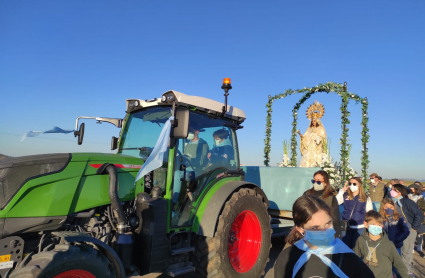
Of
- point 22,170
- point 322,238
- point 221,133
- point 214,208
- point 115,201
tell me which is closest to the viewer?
point 322,238

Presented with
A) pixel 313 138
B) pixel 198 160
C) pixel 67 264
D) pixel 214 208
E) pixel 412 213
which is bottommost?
pixel 67 264

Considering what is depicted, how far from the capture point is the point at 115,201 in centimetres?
292

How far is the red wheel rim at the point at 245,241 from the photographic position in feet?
13.5

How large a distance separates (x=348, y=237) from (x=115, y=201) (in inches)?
145

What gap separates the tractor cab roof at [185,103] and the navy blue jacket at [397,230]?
2.85m

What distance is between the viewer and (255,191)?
4.49m

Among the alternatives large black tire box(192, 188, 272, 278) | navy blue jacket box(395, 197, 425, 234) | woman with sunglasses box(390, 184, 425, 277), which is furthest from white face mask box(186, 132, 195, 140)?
navy blue jacket box(395, 197, 425, 234)

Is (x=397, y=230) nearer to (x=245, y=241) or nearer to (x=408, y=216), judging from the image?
(x=408, y=216)

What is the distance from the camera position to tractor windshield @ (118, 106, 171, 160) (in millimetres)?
3816

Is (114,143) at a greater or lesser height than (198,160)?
greater

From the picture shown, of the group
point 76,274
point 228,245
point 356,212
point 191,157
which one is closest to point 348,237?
point 356,212

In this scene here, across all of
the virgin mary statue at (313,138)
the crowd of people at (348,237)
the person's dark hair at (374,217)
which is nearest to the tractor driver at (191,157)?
the crowd of people at (348,237)

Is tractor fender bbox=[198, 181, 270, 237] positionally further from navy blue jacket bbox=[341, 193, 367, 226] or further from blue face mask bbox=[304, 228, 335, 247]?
blue face mask bbox=[304, 228, 335, 247]

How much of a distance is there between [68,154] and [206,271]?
2049mm
